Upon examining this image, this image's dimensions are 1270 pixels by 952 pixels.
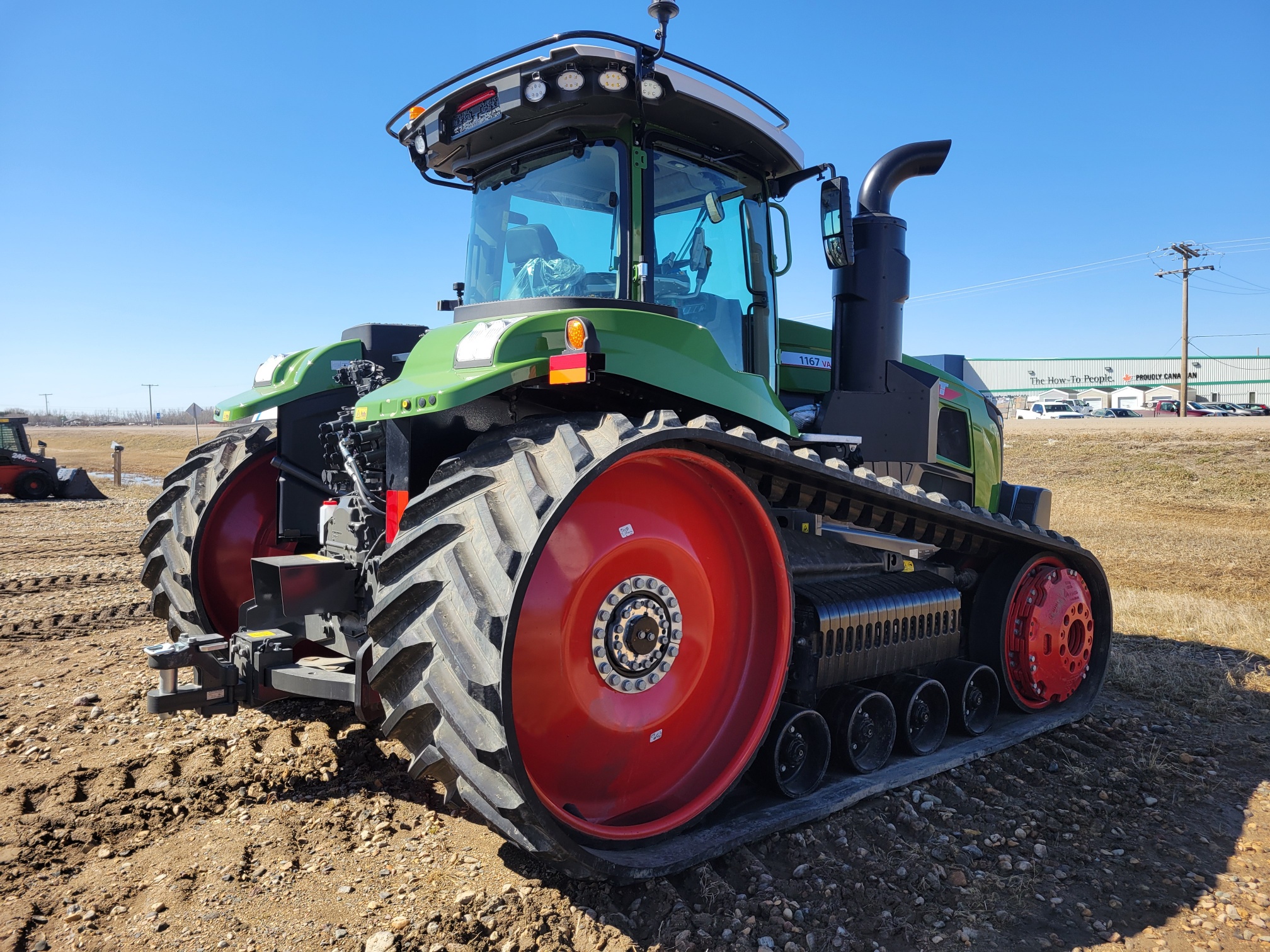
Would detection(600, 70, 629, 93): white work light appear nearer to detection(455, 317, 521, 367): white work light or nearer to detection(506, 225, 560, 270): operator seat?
detection(506, 225, 560, 270): operator seat

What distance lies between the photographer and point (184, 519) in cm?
446

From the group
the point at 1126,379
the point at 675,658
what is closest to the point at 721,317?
the point at 675,658

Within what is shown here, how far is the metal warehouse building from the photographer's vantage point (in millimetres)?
71062

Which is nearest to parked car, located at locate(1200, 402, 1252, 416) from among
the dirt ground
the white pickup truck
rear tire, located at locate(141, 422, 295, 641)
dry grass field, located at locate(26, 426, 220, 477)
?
the white pickup truck

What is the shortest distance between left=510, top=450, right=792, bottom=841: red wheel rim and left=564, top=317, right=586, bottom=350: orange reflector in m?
0.43

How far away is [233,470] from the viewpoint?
15.0 ft

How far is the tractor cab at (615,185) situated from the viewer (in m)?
3.52

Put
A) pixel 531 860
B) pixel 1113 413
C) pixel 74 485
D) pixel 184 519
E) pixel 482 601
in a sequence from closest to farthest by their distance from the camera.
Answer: pixel 482 601, pixel 531 860, pixel 184 519, pixel 74 485, pixel 1113 413

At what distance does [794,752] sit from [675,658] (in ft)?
2.99

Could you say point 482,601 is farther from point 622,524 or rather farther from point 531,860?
point 531,860

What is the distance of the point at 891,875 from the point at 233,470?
3.72 metres

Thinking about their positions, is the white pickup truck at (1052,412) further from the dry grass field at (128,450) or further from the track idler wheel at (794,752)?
the track idler wheel at (794,752)

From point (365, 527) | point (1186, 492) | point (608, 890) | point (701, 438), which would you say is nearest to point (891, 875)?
point (608, 890)

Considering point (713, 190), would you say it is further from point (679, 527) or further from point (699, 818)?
point (699, 818)
